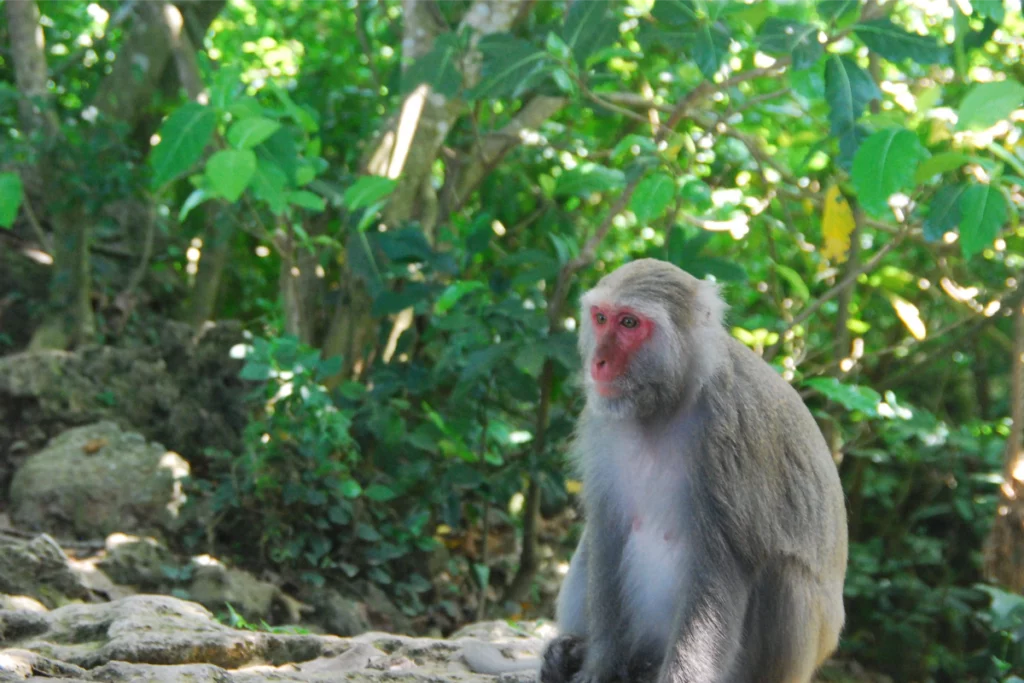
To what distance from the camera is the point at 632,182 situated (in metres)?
4.89

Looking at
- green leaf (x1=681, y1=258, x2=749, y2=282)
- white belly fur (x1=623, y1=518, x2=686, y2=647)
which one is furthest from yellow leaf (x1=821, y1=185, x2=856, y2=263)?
white belly fur (x1=623, y1=518, x2=686, y2=647)

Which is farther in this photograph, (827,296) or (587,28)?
(827,296)

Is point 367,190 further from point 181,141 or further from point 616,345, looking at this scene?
point 616,345

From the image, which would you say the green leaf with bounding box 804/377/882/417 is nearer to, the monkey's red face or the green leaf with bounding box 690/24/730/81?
the green leaf with bounding box 690/24/730/81

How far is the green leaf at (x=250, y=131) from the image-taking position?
4.48m

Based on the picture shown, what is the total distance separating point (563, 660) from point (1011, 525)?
2.84 metres

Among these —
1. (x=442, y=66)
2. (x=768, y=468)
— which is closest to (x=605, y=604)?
(x=768, y=468)

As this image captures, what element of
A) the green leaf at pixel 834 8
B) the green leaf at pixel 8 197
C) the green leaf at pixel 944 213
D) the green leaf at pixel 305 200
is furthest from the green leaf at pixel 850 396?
the green leaf at pixel 8 197

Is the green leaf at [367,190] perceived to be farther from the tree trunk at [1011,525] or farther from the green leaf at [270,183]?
the tree trunk at [1011,525]

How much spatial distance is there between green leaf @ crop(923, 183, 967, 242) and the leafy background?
0.01 meters

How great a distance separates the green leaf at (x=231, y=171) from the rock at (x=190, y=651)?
1678 mm

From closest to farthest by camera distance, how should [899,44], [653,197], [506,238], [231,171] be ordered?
[899,44], [231,171], [653,197], [506,238]

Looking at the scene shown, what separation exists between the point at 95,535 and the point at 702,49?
3.74 metres

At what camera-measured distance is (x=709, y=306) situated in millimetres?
3076
